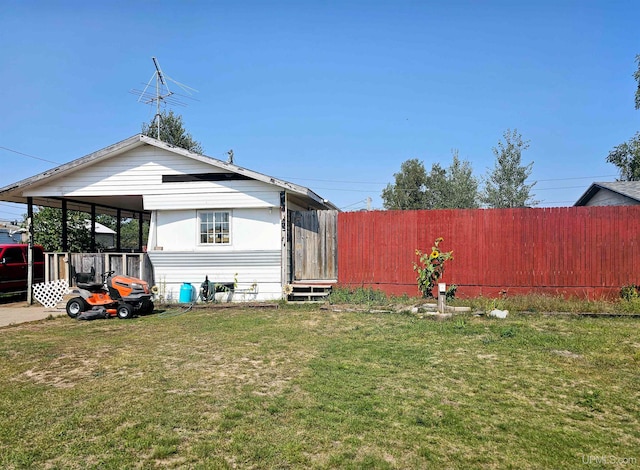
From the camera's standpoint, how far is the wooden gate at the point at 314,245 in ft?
39.9

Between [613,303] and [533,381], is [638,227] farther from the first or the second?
[533,381]

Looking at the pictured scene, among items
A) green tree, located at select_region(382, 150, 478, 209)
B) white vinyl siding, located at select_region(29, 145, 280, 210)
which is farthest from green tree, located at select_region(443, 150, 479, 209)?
white vinyl siding, located at select_region(29, 145, 280, 210)

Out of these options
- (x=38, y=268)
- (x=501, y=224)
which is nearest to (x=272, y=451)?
(x=501, y=224)

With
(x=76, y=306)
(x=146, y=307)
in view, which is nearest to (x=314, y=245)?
(x=146, y=307)

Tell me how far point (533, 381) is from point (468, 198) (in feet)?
82.5

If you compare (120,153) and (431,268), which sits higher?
(120,153)

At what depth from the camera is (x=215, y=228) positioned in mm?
12727

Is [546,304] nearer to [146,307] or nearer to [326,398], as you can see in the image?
[326,398]

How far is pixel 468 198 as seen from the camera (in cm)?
2873

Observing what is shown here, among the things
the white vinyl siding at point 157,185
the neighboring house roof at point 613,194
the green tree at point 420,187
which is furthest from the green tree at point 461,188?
the white vinyl siding at point 157,185

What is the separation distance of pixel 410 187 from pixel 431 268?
25.4 m

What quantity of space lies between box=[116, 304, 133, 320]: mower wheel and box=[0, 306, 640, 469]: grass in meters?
2.03

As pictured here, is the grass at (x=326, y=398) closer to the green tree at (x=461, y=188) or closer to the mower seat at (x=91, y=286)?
the mower seat at (x=91, y=286)

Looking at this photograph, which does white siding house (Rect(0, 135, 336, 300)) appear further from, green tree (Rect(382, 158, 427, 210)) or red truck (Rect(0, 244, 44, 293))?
green tree (Rect(382, 158, 427, 210))
